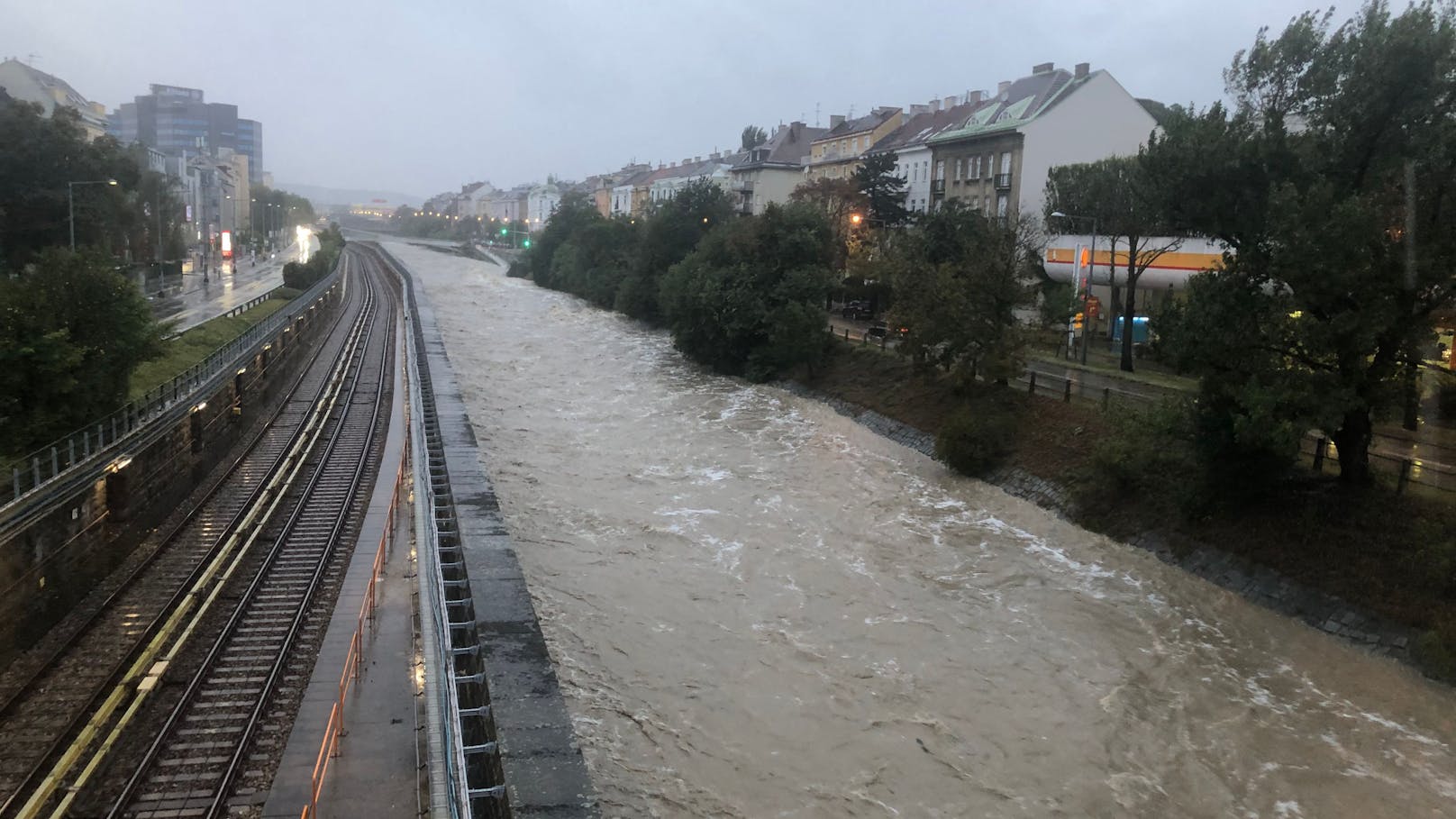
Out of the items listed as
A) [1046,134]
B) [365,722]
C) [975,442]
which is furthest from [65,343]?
[1046,134]

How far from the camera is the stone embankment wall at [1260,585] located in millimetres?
14977

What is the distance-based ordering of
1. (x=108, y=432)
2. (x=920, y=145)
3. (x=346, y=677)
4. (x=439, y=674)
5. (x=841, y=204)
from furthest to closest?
1. (x=920, y=145)
2. (x=841, y=204)
3. (x=108, y=432)
4. (x=346, y=677)
5. (x=439, y=674)

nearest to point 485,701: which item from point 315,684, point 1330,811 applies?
point 315,684

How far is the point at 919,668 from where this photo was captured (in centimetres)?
1413

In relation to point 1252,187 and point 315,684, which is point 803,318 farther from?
point 315,684

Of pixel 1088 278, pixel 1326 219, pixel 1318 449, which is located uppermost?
pixel 1326 219

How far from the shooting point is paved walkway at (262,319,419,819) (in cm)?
1050

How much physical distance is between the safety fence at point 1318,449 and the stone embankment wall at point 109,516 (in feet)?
67.7

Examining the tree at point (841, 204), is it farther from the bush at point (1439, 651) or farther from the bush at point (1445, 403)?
the bush at point (1439, 651)

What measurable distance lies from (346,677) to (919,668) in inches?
310

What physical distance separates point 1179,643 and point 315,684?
12577 mm

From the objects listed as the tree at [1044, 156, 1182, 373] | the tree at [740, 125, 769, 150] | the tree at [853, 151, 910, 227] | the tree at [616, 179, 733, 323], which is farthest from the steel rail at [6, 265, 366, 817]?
the tree at [740, 125, 769, 150]

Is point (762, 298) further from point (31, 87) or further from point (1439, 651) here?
point (31, 87)

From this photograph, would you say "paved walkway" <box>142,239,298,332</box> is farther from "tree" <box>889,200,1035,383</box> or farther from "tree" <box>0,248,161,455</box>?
"tree" <box>889,200,1035,383</box>
